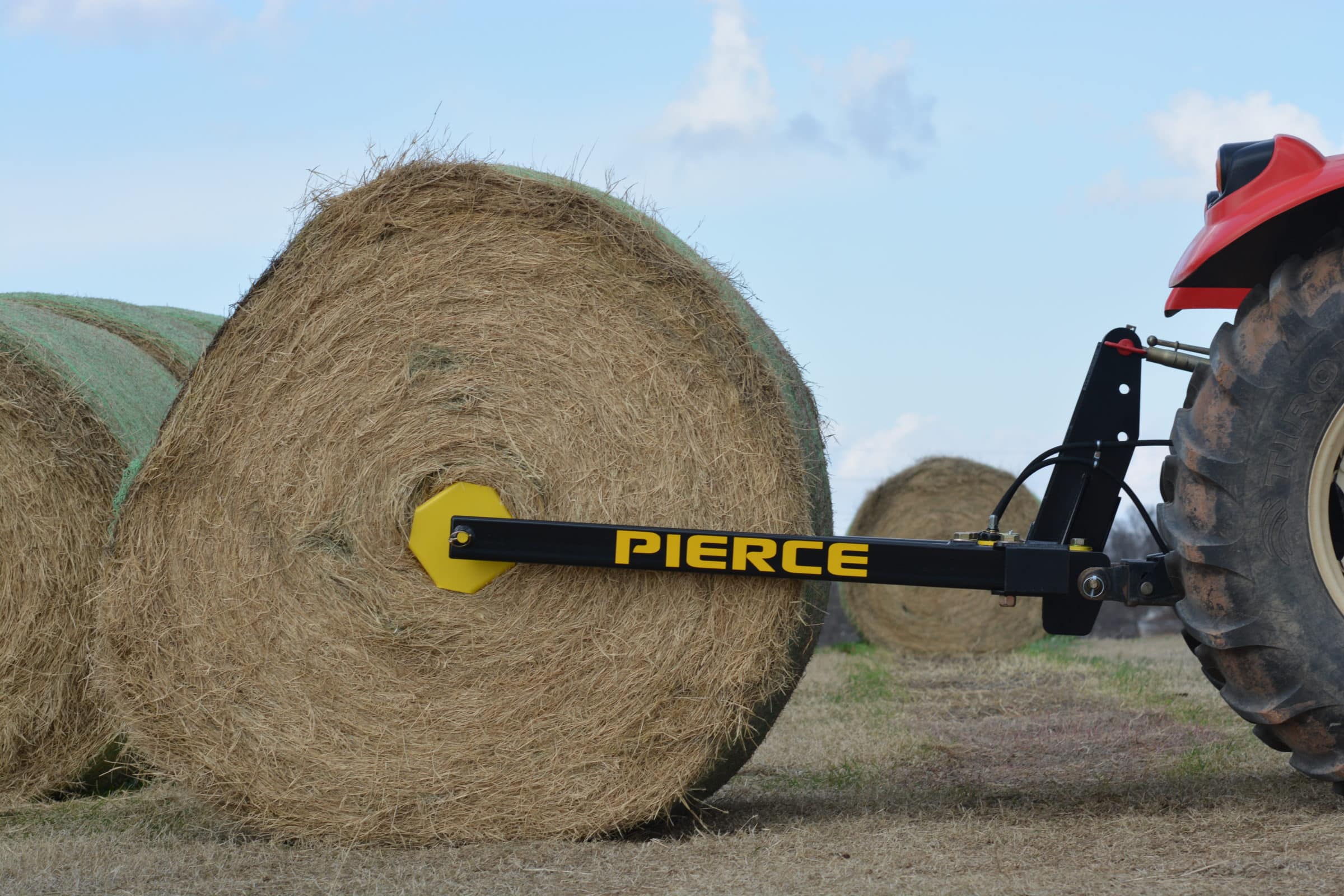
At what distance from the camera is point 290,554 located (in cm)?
406

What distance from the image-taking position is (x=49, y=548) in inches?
191

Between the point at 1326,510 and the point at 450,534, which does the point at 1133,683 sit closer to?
the point at 1326,510

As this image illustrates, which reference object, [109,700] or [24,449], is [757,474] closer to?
[109,700]

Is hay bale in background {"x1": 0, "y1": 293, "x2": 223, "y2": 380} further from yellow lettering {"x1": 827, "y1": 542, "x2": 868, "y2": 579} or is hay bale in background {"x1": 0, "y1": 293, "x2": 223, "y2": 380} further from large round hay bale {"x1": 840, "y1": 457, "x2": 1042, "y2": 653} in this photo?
large round hay bale {"x1": 840, "y1": 457, "x2": 1042, "y2": 653}

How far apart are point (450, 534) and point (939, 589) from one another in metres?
6.66

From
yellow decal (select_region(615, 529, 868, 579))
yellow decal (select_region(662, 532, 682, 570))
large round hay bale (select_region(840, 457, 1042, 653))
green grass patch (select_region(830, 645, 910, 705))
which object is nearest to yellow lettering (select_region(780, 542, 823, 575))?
yellow decal (select_region(615, 529, 868, 579))

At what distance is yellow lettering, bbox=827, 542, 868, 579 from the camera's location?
12.1 feet

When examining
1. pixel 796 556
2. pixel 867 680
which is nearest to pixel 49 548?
pixel 796 556

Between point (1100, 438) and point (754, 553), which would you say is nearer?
point (754, 553)

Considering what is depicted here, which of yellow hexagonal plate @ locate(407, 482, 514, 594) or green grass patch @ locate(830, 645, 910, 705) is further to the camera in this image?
green grass patch @ locate(830, 645, 910, 705)

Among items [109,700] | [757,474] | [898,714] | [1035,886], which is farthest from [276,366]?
[898,714]

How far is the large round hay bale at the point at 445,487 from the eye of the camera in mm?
3855

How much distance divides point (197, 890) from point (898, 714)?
12.5 ft

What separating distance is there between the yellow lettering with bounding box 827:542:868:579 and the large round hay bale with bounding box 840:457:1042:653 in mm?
6252
